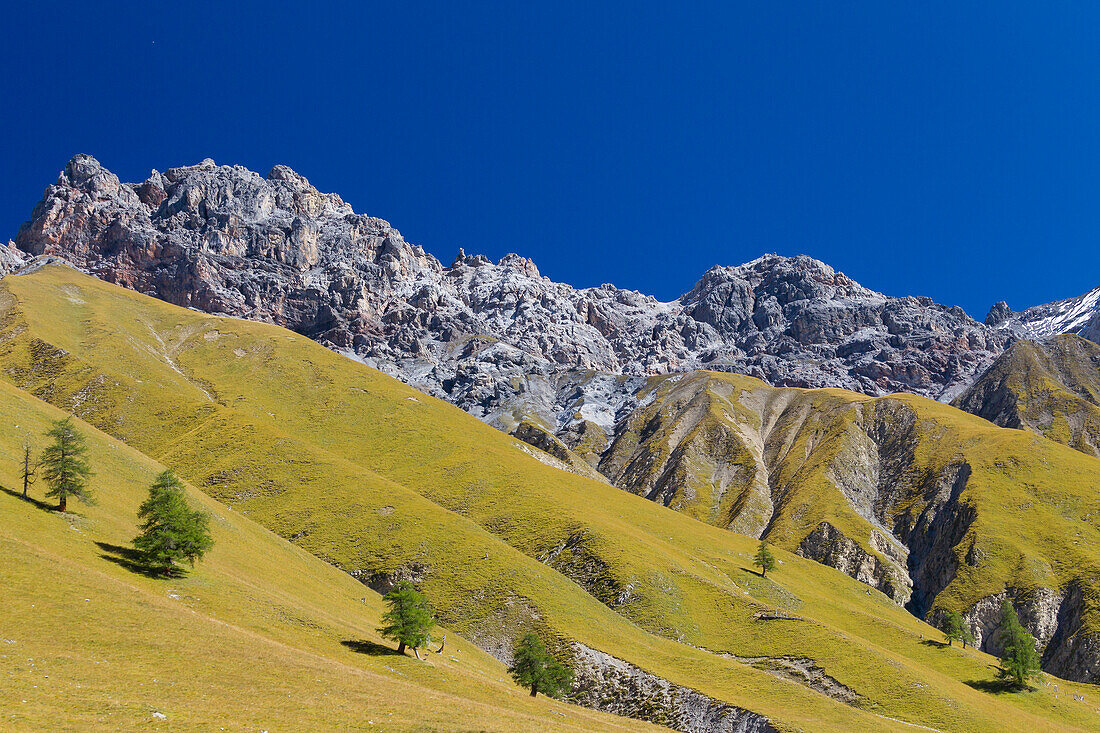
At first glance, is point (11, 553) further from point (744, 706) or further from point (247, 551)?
point (744, 706)

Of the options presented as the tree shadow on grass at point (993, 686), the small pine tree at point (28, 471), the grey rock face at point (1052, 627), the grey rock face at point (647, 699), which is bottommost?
the grey rock face at point (647, 699)

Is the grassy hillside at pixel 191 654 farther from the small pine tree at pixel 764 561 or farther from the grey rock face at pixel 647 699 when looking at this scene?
the small pine tree at pixel 764 561

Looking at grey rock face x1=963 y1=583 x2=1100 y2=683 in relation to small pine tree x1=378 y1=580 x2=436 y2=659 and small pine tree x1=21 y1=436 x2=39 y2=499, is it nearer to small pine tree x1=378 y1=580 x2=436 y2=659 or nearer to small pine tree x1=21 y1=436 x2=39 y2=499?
small pine tree x1=378 y1=580 x2=436 y2=659

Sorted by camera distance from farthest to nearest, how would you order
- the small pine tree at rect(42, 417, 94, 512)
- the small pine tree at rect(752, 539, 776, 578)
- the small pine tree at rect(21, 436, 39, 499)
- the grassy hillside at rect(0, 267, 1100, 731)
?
the small pine tree at rect(752, 539, 776, 578), the grassy hillside at rect(0, 267, 1100, 731), the small pine tree at rect(42, 417, 94, 512), the small pine tree at rect(21, 436, 39, 499)

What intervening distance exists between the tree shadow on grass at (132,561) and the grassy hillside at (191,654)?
1.09ft

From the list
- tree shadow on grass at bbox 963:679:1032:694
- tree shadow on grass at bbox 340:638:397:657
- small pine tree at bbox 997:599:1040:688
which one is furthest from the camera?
small pine tree at bbox 997:599:1040:688

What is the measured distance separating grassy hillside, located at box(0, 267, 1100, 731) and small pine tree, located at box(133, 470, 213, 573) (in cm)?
4419

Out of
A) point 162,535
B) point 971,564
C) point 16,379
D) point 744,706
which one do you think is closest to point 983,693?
point 744,706

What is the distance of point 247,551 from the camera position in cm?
8312

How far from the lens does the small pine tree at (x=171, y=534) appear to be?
58906 mm

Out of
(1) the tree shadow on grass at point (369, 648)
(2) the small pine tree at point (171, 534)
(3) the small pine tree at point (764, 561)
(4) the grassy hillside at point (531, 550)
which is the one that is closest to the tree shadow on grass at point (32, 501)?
(2) the small pine tree at point (171, 534)

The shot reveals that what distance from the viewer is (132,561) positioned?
59281mm

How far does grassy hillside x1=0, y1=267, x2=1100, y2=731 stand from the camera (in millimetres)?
89938

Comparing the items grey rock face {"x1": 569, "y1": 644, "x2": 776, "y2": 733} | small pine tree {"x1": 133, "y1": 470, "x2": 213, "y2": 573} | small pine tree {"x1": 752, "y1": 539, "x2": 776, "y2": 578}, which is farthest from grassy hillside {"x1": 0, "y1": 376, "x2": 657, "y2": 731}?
small pine tree {"x1": 752, "y1": 539, "x2": 776, "y2": 578}
